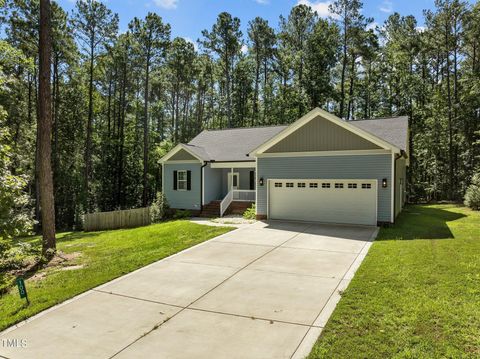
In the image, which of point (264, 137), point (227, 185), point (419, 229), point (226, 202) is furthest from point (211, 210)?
point (419, 229)

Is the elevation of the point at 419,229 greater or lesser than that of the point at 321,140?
lesser

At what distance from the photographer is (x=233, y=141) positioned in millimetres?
22297

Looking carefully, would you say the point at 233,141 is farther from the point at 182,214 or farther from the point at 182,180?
the point at 182,214

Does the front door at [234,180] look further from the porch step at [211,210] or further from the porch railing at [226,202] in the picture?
the porch step at [211,210]

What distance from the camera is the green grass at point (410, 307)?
168 inches

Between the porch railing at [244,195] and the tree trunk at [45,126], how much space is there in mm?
11395

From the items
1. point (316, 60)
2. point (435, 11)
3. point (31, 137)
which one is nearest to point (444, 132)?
point (435, 11)

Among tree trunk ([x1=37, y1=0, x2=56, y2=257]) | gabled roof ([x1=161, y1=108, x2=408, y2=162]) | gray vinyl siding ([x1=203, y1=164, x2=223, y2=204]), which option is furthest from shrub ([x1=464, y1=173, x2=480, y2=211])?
tree trunk ([x1=37, y1=0, x2=56, y2=257])

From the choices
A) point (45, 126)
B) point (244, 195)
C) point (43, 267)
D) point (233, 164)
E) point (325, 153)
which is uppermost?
point (45, 126)

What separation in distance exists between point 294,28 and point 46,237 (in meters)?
30.4

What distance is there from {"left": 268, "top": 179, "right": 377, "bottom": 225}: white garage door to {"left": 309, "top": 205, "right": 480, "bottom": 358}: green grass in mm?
4272

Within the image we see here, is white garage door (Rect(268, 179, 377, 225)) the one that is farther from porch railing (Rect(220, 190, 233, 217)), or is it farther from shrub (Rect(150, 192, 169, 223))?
shrub (Rect(150, 192, 169, 223))

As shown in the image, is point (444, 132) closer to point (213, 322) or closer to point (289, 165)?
point (289, 165)

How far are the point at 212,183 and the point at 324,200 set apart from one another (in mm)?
8083
